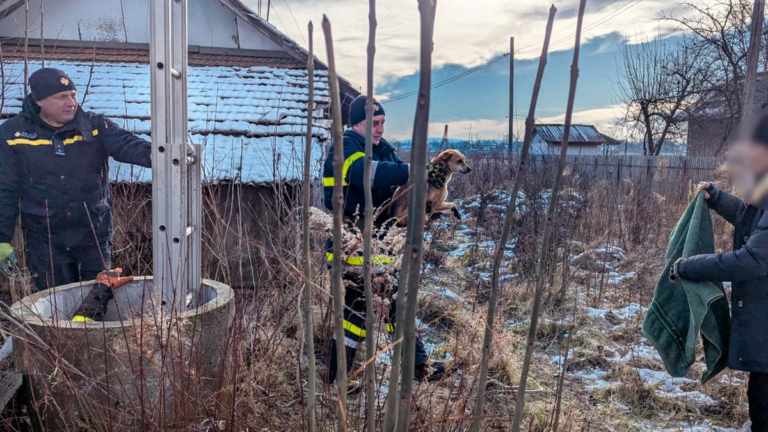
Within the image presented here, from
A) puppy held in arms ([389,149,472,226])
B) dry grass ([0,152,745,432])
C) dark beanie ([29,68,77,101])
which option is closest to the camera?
dry grass ([0,152,745,432])

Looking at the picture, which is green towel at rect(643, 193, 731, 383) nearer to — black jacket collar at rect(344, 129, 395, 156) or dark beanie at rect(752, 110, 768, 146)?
dark beanie at rect(752, 110, 768, 146)

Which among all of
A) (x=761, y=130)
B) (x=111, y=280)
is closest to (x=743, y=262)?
(x=761, y=130)

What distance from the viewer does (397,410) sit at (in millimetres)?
1176

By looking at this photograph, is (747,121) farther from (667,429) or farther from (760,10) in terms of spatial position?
(760,10)

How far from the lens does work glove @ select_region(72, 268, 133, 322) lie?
2.54m

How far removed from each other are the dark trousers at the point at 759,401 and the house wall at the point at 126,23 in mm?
8943

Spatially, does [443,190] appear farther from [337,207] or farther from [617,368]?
[337,207]

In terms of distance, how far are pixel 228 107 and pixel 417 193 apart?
24.0 ft

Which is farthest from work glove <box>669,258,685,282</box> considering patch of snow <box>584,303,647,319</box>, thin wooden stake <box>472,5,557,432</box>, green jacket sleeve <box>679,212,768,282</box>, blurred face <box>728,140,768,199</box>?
patch of snow <box>584,303,647,319</box>

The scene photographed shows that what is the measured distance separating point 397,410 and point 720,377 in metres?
3.82

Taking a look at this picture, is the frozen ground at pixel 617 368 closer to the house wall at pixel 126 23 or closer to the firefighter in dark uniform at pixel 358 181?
the firefighter in dark uniform at pixel 358 181

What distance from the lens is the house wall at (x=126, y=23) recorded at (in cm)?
912

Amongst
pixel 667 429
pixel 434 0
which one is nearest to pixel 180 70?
pixel 434 0

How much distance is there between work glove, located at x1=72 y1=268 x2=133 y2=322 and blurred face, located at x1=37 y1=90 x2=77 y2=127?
1.37 metres
